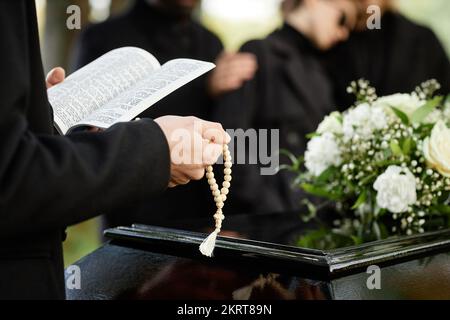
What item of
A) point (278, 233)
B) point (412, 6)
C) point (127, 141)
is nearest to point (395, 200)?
point (278, 233)

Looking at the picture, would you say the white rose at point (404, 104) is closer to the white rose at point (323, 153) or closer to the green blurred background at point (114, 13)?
the white rose at point (323, 153)

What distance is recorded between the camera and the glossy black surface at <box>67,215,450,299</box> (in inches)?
49.7

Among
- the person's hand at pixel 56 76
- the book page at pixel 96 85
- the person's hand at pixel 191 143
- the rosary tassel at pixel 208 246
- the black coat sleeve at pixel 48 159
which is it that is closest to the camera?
the black coat sleeve at pixel 48 159

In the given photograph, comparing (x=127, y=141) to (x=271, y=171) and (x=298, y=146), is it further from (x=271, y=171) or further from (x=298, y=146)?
(x=298, y=146)

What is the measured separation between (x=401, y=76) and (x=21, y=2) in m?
3.26

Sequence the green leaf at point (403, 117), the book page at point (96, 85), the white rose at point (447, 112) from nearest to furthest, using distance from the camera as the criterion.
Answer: the book page at point (96, 85) < the green leaf at point (403, 117) < the white rose at point (447, 112)

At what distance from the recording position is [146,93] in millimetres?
1233

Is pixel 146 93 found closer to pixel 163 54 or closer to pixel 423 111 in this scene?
pixel 423 111

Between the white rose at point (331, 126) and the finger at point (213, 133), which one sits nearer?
the finger at point (213, 133)

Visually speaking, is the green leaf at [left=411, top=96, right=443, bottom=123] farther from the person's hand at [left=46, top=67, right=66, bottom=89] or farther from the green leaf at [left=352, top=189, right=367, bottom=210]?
the person's hand at [left=46, top=67, right=66, bottom=89]

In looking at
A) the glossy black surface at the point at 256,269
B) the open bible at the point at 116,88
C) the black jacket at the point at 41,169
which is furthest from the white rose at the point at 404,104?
the black jacket at the point at 41,169

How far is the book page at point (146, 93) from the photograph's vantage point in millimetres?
1194

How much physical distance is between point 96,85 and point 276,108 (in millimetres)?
2104

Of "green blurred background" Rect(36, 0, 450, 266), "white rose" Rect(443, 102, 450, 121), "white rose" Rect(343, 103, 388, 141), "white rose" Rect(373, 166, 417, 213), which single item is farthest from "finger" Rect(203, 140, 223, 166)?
"green blurred background" Rect(36, 0, 450, 266)
